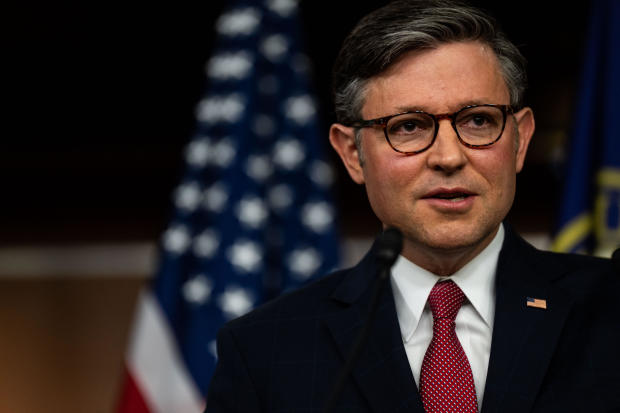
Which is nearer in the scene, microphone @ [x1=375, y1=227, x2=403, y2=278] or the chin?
microphone @ [x1=375, y1=227, x2=403, y2=278]

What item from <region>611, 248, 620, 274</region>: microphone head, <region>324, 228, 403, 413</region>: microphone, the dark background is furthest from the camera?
the dark background

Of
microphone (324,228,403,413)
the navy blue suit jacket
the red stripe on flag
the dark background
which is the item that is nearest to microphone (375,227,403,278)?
microphone (324,228,403,413)

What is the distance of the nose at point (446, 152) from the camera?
113 cm

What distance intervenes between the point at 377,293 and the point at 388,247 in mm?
61

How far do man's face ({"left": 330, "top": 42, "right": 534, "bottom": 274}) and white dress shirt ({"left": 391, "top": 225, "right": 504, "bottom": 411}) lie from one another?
28 mm

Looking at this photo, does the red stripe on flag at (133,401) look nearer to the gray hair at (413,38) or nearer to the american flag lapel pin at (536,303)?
the gray hair at (413,38)

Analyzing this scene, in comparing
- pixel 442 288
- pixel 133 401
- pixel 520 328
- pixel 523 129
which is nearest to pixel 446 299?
pixel 442 288

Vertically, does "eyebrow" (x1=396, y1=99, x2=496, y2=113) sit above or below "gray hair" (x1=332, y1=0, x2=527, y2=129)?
below

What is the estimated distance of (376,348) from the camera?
3.86 feet

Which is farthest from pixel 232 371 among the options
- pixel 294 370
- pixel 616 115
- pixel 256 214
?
pixel 616 115

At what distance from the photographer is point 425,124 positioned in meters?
1.18

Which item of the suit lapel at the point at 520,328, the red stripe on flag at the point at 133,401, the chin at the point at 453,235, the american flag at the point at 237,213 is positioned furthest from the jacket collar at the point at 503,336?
the red stripe on flag at the point at 133,401

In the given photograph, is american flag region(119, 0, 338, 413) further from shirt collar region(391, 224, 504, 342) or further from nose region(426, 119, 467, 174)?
nose region(426, 119, 467, 174)

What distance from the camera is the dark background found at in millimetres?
3375
